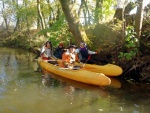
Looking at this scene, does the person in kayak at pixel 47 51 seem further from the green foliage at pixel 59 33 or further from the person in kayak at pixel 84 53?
the person in kayak at pixel 84 53

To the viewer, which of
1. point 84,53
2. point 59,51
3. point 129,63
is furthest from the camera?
point 59,51

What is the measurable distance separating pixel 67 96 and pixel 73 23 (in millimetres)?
5349

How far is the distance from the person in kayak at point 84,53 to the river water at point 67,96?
1800 millimetres

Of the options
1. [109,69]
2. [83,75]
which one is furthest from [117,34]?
[83,75]

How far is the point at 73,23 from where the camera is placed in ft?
40.6

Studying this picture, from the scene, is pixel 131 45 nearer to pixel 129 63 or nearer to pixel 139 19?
pixel 129 63

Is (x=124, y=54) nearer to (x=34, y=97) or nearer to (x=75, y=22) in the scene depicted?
(x=75, y=22)

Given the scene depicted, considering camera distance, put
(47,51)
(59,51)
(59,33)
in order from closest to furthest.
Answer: (47,51)
(59,51)
(59,33)

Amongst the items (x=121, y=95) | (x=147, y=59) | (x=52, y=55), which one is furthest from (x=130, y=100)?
(x=52, y=55)

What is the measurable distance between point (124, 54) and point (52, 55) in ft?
16.0

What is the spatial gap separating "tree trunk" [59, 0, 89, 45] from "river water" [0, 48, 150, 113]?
9.68 feet

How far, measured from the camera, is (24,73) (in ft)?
39.1

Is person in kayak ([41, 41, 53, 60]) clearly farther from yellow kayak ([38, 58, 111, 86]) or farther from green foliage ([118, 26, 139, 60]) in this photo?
green foliage ([118, 26, 139, 60])

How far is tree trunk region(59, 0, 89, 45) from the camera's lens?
11.9 m
